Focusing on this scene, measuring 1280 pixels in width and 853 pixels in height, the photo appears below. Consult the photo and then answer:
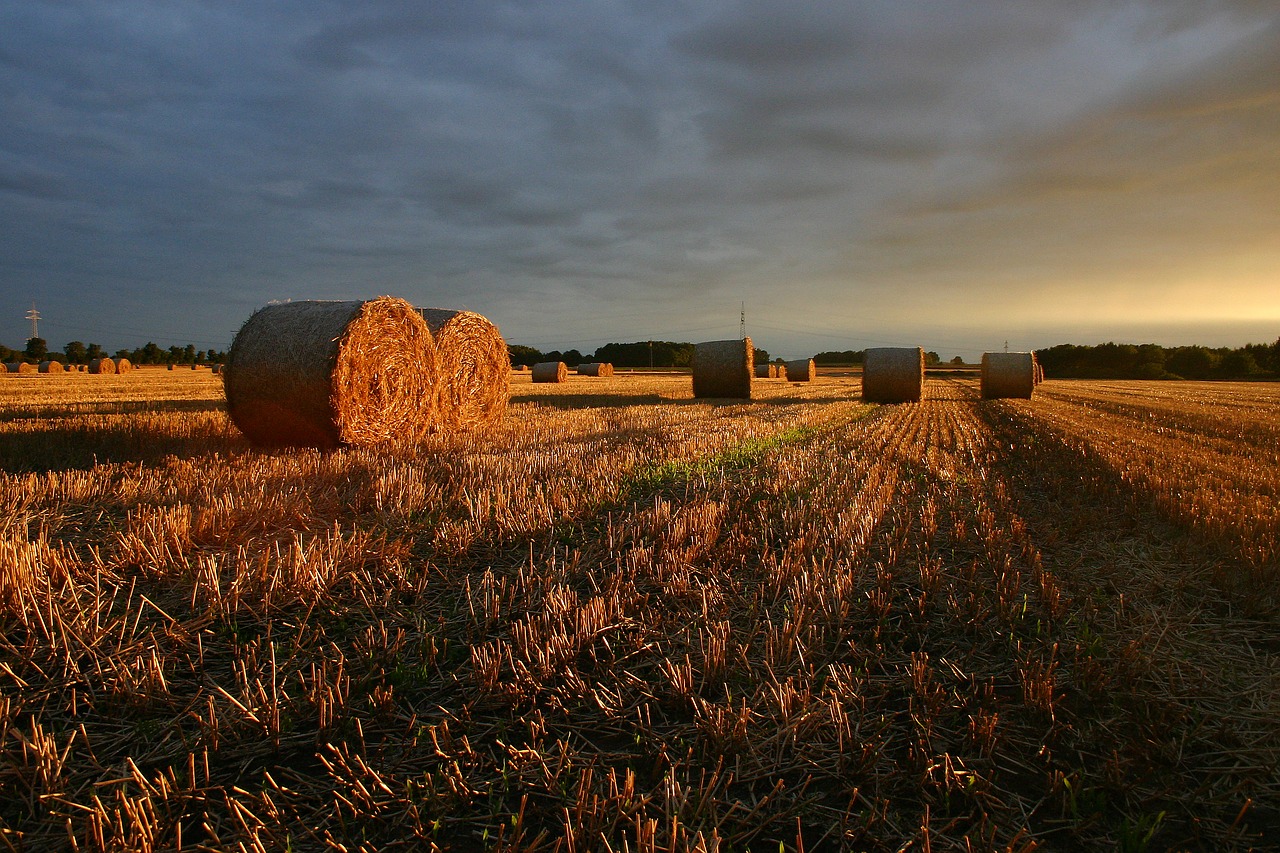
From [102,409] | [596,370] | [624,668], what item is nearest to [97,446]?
[102,409]

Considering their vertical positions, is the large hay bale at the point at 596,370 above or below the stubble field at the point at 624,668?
above

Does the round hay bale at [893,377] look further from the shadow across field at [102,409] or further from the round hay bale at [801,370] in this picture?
the round hay bale at [801,370]

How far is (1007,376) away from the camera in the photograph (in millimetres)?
23250

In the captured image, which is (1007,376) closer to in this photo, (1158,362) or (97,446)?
(97,446)

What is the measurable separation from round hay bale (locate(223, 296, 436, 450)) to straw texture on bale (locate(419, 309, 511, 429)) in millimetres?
1398

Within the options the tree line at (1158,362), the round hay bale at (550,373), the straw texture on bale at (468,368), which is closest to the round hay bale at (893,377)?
the straw texture on bale at (468,368)

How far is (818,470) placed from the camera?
7.05m

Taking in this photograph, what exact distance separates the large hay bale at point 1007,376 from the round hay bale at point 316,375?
2067 cm

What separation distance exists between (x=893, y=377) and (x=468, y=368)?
13190 mm

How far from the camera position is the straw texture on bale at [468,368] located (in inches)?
417

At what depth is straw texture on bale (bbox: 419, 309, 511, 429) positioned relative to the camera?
10594 mm

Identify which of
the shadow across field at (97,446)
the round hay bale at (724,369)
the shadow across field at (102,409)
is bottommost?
the shadow across field at (97,446)

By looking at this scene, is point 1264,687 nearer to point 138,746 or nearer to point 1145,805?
point 1145,805

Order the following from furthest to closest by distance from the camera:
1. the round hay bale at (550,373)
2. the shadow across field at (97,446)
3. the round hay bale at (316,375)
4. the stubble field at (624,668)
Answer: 1. the round hay bale at (550,373)
2. the round hay bale at (316,375)
3. the shadow across field at (97,446)
4. the stubble field at (624,668)
